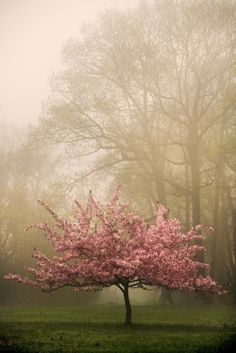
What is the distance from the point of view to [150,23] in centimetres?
2988

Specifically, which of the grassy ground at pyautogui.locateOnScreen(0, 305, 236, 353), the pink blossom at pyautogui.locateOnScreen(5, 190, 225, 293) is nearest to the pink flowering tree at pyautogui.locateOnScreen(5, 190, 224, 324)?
the pink blossom at pyautogui.locateOnScreen(5, 190, 225, 293)

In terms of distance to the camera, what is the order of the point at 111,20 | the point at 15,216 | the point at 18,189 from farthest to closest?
the point at 18,189
the point at 15,216
the point at 111,20

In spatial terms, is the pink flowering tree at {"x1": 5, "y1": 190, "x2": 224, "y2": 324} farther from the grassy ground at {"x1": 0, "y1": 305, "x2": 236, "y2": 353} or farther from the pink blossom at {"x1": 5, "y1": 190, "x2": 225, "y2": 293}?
the grassy ground at {"x1": 0, "y1": 305, "x2": 236, "y2": 353}

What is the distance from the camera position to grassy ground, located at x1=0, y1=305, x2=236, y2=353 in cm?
1145

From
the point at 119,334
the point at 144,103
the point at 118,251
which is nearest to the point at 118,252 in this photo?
the point at 118,251

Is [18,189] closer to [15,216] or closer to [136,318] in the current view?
[15,216]

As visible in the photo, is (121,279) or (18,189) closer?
(121,279)

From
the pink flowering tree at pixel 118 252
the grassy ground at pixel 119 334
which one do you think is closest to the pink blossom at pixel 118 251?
the pink flowering tree at pixel 118 252

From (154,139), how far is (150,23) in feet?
24.4

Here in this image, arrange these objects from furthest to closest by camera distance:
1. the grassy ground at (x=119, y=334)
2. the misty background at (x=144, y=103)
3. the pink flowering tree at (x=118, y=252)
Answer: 1. the misty background at (x=144, y=103)
2. the pink flowering tree at (x=118, y=252)
3. the grassy ground at (x=119, y=334)

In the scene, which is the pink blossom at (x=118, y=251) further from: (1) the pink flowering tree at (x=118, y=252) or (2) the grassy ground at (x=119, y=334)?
(2) the grassy ground at (x=119, y=334)

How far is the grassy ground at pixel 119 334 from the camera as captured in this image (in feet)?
37.6

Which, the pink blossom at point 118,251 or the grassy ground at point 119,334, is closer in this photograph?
the grassy ground at point 119,334

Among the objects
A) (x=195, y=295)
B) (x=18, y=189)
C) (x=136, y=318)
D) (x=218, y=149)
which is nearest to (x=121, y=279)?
(x=136, y=318)
